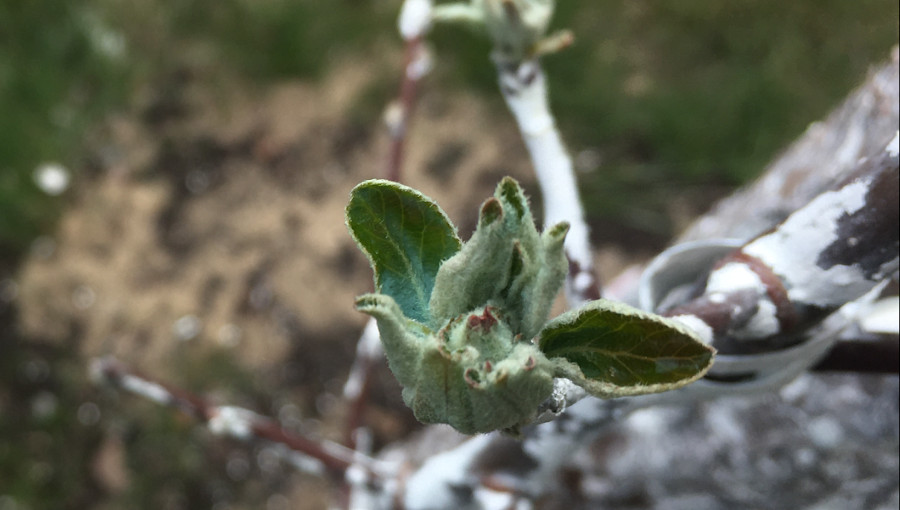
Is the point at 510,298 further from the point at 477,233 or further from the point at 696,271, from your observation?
the point at 696,271

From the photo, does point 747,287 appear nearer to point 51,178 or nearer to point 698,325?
point 698,325

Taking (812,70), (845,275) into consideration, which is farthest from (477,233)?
(812,70)

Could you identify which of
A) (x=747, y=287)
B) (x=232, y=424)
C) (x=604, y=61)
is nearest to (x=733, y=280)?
(x=747, y=287)

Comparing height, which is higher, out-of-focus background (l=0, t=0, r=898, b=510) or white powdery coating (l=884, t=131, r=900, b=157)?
out-of-focus background (l=0, t=0, r=898, b=510)

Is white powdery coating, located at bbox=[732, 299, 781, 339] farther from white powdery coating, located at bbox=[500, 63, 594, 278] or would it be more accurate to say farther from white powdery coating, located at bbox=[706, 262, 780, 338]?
white powdery coating, located at bbox=[500, 63, 594, 278]

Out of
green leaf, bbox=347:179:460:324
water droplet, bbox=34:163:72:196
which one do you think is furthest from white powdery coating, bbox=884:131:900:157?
water droplet, bbox=34:163:72:196
